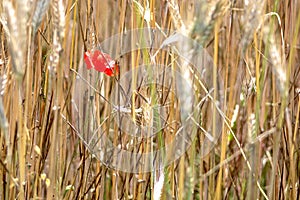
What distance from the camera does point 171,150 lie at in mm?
816

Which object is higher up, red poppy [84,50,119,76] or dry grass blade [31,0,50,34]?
dry grass blade [31,0,50,34]

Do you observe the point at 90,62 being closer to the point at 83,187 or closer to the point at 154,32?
the point at 154,32

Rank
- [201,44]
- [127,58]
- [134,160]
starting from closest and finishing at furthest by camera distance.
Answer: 1. [201,44]
2. [134,160]
3. [127,58]

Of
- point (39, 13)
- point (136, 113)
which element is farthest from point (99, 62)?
point (39, 13)

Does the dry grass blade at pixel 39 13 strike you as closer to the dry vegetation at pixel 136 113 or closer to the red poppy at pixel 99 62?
the dry vegetation at pixel 136 113

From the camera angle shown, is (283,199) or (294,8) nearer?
(283,199)

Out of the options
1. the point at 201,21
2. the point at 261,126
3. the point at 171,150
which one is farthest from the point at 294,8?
the point at 201,21

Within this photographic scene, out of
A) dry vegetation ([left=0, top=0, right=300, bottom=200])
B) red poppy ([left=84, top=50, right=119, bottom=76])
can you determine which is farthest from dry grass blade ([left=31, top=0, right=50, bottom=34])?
red poppy ([left=84, top=50, right=119, bottom=76])

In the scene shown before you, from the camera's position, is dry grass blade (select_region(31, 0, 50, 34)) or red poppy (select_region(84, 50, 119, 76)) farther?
red poppy (select_region(84, 50, 119, 76))

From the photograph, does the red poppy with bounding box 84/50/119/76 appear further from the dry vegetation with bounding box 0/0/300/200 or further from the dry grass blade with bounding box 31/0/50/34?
the dry grass blade with bounding box 31/0/50/34

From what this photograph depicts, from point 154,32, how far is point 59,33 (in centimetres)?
37

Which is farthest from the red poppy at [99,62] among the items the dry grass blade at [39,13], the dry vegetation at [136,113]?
the dry grass blade at [39,13]

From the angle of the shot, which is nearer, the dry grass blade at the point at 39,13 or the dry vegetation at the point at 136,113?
the dry grass blade at the point at 39,13

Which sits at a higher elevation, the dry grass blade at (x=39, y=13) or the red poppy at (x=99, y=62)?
the dry grass blade at (x=39, y=13)
